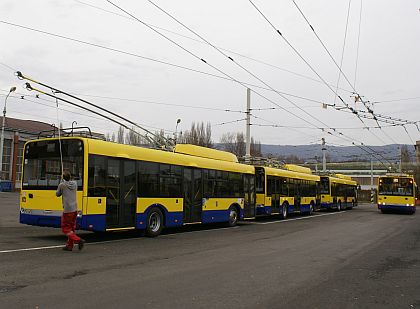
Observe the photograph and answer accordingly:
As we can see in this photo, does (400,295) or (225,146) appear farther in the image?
(225,146)

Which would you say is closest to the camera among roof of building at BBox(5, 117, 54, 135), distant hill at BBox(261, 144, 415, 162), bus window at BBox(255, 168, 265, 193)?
bus window at BBox(255, 168, 265, 193)

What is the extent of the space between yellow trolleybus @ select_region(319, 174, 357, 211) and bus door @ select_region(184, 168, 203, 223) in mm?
20282

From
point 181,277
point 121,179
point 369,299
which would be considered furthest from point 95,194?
point 369,299

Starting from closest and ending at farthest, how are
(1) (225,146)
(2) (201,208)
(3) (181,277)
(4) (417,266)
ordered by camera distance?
(3) (181,277)
(4) (417,266)
(2) (201,208)
(1) (225,146)

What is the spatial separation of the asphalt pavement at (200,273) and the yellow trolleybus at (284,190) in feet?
31.2

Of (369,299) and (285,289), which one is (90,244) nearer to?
(285,289)

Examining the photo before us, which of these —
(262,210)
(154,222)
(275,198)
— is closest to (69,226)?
(154,222)

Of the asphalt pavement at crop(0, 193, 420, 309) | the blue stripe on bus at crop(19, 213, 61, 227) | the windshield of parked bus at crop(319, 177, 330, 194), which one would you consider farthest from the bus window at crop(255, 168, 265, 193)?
the windshield of parked bus at crop(319, 177, 330, 194)

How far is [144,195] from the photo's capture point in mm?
13906

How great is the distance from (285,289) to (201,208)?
32.9 ft

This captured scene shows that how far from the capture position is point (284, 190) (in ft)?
87.1

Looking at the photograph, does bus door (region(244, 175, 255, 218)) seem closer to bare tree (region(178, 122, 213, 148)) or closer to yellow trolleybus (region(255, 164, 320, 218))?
yellow trolleybus (region(255, 164, 320, 218))

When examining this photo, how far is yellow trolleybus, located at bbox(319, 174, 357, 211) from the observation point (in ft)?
119

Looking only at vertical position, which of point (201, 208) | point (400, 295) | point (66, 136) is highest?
point (66, 136)
